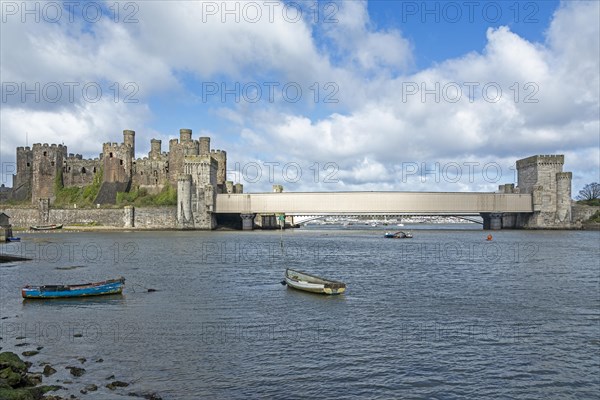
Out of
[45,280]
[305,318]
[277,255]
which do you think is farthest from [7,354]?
[277,255]

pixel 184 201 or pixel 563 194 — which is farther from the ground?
pixel 563 194

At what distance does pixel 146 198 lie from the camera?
111 meters

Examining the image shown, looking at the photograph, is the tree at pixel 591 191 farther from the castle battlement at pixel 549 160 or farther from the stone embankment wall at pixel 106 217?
the stone embankment wall at pixel 106 217

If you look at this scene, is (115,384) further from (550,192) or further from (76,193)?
(550,192)

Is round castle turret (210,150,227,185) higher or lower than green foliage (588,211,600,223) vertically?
higher

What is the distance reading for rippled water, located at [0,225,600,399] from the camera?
49.7ft

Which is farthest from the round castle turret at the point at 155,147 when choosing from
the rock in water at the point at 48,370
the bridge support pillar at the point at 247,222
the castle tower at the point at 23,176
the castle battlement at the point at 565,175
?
the rock in water at the point at 48,370

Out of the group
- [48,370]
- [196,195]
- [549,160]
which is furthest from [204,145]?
[48,370]

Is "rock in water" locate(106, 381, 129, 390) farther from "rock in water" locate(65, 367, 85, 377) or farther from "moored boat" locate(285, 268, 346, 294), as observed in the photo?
"moored boat" locate(285, 268, 346, 294)

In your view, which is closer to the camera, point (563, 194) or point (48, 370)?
point (48, 370)

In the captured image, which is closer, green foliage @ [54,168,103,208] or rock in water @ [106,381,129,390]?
rock in water @ [106,381,129,390]

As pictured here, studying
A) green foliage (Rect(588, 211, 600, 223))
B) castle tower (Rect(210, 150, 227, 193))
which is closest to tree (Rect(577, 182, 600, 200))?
green foliage (Rect(588, 211, 600, 223))

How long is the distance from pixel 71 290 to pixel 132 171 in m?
89.4

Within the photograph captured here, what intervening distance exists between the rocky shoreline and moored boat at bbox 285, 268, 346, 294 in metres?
15.9
